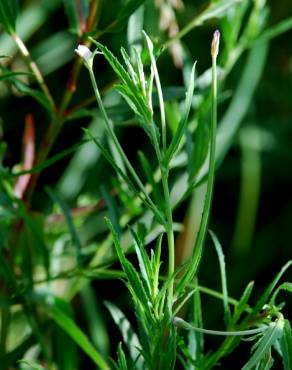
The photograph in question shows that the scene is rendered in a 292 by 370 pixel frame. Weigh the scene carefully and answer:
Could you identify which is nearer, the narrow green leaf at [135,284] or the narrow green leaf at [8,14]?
the narrow green leaf at [135,284]

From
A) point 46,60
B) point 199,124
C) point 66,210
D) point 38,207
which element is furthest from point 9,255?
point 46,60

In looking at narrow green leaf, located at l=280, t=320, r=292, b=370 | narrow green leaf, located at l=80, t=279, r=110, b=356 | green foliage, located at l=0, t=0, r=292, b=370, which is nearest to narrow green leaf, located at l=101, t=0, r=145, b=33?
green foliage, located at l=0, t=0, r=292, b=370

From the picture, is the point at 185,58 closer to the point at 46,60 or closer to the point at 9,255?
the point at 9,255

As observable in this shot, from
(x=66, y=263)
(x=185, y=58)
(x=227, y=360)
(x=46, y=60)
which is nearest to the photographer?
(x=185, y=58)

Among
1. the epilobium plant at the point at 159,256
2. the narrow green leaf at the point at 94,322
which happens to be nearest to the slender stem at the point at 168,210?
the epilobium plant at the point at 159,256

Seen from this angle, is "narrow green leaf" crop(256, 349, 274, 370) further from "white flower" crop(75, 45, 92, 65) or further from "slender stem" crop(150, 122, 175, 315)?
"white flower" crop(75, 45, 92, 65)

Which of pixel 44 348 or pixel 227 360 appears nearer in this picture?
pixel 44 348

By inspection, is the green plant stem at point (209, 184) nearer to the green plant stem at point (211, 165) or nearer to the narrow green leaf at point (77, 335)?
the green plant stem at point (211, 165)
